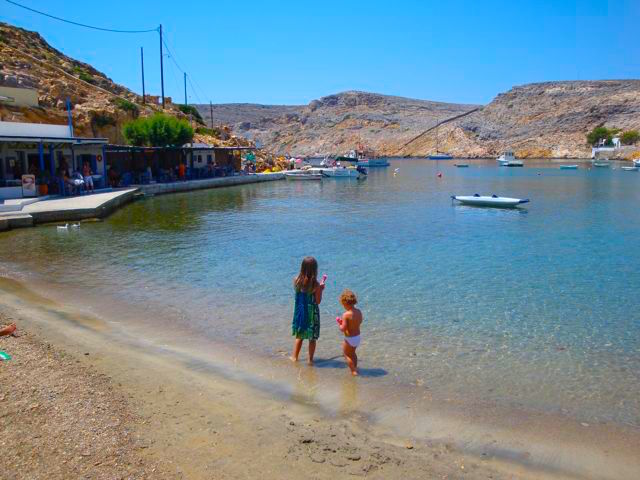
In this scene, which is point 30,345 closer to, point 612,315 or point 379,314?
point 379,314

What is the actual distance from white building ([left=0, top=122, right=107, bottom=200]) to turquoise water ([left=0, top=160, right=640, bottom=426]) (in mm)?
5321

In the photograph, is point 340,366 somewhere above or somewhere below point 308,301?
below

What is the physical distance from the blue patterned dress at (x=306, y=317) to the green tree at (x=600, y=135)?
14244 cm

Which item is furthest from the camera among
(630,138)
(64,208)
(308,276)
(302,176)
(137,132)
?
(630,138)

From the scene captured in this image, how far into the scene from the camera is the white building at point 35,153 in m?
27.4

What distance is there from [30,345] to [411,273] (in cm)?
985

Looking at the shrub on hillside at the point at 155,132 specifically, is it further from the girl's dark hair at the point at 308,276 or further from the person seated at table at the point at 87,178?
the girl's dark hair at the point at 308,276

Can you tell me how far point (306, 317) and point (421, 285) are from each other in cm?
645

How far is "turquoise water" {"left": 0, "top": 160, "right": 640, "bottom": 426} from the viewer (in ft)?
27.4

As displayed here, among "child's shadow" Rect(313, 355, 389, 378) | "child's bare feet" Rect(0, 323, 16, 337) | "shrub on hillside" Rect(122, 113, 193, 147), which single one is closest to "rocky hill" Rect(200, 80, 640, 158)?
"shrub on hillside" Rect(122, 113, 193, 147)

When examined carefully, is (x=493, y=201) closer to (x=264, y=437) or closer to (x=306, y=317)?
(x=306, y=317)

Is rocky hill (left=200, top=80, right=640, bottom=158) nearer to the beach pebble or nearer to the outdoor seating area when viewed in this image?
the outdoor seating area

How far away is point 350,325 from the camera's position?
308 inches

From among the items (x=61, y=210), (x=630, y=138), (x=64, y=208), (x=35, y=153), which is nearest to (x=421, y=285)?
(x=61, y=210)
